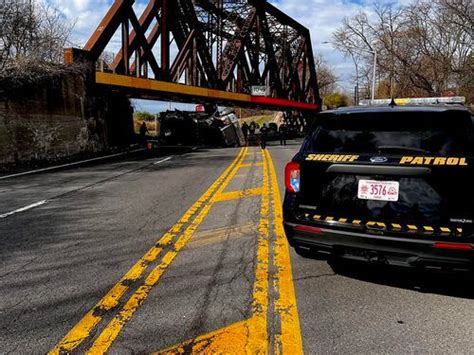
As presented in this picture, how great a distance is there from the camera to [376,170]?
12.7 ft

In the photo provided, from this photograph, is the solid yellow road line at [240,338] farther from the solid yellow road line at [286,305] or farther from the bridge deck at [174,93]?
the bridge deck at [174,93]

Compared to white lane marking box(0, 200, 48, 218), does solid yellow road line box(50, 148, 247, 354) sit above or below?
below

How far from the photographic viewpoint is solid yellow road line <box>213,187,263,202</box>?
9012 millimetres

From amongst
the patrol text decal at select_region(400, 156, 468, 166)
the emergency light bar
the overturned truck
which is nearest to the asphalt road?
the patrol text decal at select_region(400, 156, 468, 166)

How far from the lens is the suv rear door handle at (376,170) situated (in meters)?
3.73

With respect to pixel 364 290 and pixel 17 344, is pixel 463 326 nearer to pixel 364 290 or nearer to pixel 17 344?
pixel 364 290

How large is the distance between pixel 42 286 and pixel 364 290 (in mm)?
2959

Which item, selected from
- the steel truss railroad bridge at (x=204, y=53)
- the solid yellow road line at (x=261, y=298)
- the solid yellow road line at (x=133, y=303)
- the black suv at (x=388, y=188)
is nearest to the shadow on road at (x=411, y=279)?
the black suv at (x=388, y=188)

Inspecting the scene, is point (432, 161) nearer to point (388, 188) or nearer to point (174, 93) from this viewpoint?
point (388, 188)

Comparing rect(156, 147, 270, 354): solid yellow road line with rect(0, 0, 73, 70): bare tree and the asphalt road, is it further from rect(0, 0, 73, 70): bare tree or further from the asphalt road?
rect(0, 0, 73, 70): bare tree

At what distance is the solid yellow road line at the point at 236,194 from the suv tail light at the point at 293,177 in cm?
439

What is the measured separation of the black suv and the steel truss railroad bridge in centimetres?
1688

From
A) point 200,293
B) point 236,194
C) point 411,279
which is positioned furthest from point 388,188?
point 236,194

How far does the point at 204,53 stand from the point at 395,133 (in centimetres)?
2736
